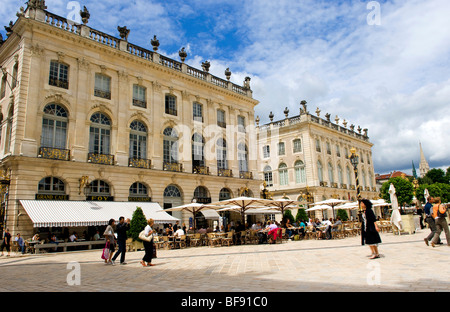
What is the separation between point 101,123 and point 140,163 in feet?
11.7

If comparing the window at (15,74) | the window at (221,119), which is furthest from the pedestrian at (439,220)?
the window at (15,74)

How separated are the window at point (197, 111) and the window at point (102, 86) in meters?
7.27

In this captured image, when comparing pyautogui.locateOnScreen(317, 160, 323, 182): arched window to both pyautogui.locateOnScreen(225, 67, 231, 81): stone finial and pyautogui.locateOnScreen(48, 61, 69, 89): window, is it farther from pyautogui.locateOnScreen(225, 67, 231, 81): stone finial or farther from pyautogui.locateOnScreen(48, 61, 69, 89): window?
pyautogui.locateOnScreen(48, 61, 69, 89): window

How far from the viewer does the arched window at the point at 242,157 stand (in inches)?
1171

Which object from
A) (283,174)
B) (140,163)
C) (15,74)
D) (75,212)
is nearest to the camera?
(75,212)

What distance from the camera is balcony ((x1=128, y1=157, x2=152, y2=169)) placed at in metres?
21.5

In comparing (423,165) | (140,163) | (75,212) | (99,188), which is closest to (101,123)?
(140,163)

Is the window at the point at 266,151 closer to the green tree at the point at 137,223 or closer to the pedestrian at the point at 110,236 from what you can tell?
the green tree at the point at 137,223

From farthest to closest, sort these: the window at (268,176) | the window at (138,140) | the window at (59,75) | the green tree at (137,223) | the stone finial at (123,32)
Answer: the window at (268,176) < the stone finial at (123,32) < the window at (138,140) < the window at (59,75) < the green tree at (137,223)

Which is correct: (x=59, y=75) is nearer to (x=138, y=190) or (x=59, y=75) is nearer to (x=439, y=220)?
(x=138, y=190)

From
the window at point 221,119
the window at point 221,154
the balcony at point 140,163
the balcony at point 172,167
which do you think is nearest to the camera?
the balcony at point 140,163

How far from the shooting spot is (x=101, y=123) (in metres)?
21.0

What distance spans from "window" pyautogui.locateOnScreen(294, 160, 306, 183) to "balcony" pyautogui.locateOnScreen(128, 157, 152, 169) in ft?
75.7

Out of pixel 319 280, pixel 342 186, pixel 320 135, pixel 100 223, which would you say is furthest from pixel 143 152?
pixel 342 186
